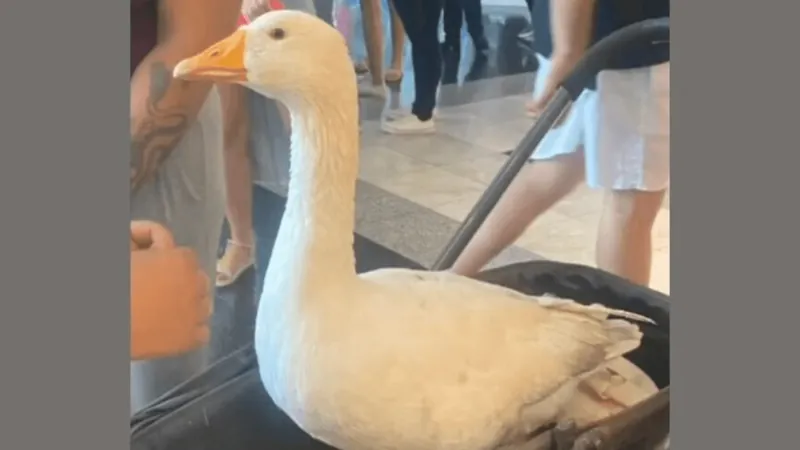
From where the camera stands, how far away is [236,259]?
121 centimetres

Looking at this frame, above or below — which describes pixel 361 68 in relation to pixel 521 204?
above

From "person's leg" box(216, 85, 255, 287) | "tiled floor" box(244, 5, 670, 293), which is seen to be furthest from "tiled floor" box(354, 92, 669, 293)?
"person's leg" box(216, 85, 255, 287)

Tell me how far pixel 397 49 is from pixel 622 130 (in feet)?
0.79

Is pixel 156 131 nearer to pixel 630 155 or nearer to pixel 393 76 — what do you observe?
pixel 393 76

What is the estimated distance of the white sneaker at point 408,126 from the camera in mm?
1214

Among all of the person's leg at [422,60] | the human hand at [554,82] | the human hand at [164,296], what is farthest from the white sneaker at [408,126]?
the human hand at [164,296]

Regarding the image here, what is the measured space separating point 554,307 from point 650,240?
0.15 meters

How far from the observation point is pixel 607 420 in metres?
1.12

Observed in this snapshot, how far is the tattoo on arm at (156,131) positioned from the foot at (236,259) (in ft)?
0.36

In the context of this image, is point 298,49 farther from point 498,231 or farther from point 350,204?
point 498,231

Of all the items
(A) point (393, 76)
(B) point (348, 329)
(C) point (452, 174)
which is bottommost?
(B) point (348, 329)

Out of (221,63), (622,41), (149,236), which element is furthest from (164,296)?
(622,41)

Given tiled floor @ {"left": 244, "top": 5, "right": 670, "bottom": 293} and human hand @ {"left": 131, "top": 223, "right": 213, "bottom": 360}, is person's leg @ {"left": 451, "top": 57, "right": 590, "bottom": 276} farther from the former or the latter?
human hand @ {"left": 131, "top": 223, "right": 213, "bottom": 360}

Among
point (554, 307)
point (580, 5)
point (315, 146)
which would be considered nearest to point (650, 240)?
point (554, 307)
